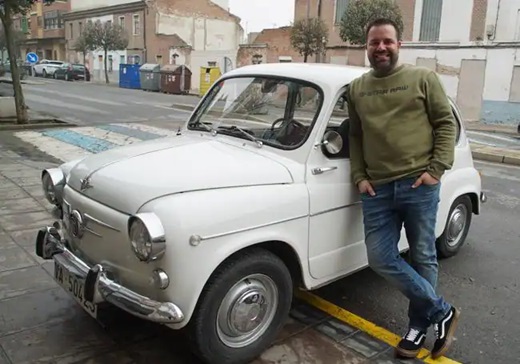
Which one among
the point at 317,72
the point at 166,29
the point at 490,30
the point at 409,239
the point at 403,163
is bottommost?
the point at 409,239

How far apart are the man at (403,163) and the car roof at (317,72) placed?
0.25m

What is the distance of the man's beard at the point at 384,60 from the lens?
3.05 m

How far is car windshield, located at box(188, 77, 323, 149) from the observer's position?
358cm

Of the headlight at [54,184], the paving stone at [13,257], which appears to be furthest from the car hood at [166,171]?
the paving stone at [13,257]

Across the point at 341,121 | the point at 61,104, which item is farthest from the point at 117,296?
the point at 61,104

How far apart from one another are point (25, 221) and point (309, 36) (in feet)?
71.4

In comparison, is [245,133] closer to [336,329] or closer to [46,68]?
[336,329]

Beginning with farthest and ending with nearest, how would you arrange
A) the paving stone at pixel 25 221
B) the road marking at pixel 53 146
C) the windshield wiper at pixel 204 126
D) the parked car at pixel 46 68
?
the parked car at pixel 46 68
the road marking at pixel 53 146
the paving stone at pixel 25 221
the windshield wiper at pixel 204 126

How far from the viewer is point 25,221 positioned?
5.56 meters

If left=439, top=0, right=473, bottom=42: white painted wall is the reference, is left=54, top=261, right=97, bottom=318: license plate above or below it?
below

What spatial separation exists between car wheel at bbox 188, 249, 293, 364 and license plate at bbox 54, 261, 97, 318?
588 mm

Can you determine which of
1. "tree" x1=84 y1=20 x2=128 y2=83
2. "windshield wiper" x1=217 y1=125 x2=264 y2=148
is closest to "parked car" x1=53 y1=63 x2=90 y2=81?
"tree" x1=84 y1=20 x2=128 y2=83

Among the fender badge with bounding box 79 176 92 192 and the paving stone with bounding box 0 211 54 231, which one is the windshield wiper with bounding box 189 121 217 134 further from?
the paving stone with bounding box 0 211 54 231

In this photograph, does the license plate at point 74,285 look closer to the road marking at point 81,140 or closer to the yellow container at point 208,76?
the road marking at point 81,140
